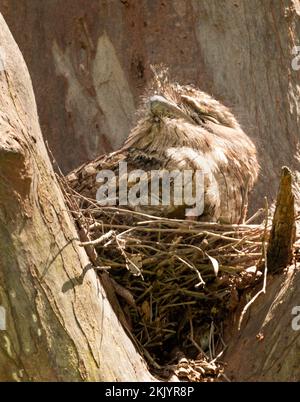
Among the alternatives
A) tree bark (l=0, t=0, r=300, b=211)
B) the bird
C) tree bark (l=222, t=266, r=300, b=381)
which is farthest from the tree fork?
tree bark (l=0, t=0, r=300, b=211)

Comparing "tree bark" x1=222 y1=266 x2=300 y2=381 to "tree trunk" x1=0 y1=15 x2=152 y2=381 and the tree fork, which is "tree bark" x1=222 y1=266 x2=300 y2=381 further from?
"tree trunk" x1=0 y1=15 x2=152 y2=381

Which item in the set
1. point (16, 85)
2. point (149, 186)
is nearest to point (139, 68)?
point (149, 186)

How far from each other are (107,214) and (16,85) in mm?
1279

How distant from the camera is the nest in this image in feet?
13.5

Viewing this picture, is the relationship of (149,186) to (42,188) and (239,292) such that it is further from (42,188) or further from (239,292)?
(42,188)

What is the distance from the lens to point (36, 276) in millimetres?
3090

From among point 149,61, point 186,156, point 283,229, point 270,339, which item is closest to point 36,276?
point 270,339

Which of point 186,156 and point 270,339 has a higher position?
point 186,156

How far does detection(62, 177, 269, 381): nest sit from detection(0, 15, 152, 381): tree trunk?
817 millimetres

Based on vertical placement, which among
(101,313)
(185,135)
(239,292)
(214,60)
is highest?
(214,60)

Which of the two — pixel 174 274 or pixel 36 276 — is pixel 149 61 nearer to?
pixel 174 274

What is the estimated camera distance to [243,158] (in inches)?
193

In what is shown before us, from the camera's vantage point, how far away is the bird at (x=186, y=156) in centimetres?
455

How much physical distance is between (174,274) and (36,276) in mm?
1267
